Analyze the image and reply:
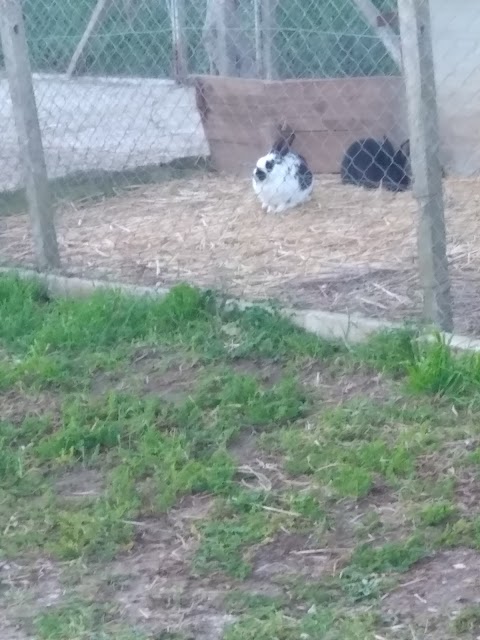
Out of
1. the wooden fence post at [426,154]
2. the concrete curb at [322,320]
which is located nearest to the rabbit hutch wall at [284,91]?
the concrete curb at [322,320]

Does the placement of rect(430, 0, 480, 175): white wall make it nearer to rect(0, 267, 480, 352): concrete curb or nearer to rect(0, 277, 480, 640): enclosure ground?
rect(0, 267, 480, 352): concrete curb

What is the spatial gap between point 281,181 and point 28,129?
1.99m

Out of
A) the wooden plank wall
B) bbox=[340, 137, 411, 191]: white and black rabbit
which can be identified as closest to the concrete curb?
bbox=[340, 137, 411, 191]: white and black rabbit

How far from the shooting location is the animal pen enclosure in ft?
16.4

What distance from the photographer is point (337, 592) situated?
2.86 m

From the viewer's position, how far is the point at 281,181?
6840mm

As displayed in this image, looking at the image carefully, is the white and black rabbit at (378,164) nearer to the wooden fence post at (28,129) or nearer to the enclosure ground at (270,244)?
the enclosure ground at (270,244)

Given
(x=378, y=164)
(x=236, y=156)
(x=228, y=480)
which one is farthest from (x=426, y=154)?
(x=236, y=156)

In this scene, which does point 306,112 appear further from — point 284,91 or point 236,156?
point 236,156

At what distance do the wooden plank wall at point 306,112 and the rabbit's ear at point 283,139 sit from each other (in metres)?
0.09

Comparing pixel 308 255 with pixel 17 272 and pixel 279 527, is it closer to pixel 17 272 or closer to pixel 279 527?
pixel 17 272

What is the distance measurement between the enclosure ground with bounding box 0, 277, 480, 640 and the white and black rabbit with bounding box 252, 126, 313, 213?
85.4 inches

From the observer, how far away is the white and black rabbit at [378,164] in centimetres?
730

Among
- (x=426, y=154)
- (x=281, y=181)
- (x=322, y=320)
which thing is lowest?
(x=322, y=320)
